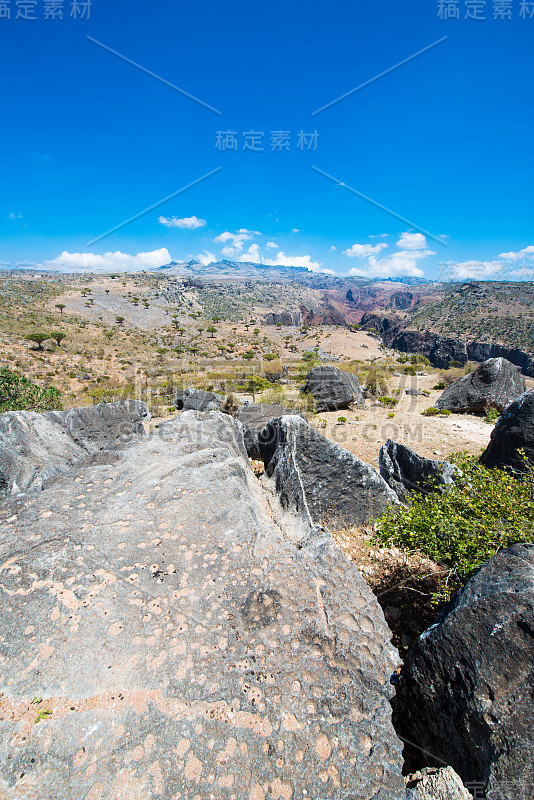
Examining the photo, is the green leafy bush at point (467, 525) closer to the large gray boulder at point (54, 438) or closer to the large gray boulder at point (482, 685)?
the large gray boulder at point (482, 685)

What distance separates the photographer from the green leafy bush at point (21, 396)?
43.9 ft

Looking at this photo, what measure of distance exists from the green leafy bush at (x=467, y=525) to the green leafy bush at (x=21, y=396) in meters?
14.1

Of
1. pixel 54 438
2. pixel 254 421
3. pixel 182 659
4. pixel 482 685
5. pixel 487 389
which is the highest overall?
pixel 487 389

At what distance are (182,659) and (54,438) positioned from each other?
8110 mm

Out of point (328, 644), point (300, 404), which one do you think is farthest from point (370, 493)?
point (300, 404)

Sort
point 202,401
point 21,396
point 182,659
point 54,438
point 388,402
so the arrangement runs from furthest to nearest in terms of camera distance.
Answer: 1. point 388,402
2. point 202,401
3. point 21,396
4. point 54,438
5. point 182,659

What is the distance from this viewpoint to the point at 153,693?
2.85 metres

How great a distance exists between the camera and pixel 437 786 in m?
2.62

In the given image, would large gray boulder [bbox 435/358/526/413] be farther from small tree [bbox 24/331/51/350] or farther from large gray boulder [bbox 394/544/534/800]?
small tree [bbox 24/331/51/350]

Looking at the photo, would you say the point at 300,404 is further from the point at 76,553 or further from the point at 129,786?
the point at 129,786

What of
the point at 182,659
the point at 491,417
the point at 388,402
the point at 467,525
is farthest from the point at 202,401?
the point at 182,659

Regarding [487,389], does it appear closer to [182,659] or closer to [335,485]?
[335,485]

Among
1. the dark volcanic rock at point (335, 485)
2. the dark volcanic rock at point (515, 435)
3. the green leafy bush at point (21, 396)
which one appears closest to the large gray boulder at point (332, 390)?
the dark volcanic rock at point (515, 435)

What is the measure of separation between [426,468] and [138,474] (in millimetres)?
6458
